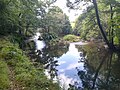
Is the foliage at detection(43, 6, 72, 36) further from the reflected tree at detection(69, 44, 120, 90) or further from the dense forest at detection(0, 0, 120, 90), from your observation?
the reflected tree at detection(69, 44, 120, 90)

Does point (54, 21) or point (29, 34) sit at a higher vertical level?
point (54, 21)

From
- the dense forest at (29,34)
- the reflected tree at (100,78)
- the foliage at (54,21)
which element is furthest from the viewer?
the foliage at (54,21)

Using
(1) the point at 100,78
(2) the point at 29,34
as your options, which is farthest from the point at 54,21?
(1) the point at 100,78

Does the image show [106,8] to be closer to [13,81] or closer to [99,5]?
[99,5]

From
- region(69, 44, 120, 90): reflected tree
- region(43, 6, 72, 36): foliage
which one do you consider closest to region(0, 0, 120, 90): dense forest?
region(43, 6, 72, 36): foliage

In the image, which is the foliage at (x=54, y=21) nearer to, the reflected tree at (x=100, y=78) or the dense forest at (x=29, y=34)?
the dense forest at (x=29, y=34)

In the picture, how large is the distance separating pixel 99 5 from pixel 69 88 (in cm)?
2000

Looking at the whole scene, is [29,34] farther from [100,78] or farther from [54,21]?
[100,78]

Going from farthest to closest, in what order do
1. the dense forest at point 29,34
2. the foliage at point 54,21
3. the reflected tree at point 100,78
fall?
the foliage at point 54,21
the reflected tree at point 100,78
the dense forest at point 29,34

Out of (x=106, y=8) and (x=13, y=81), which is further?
(x=106, y=8)

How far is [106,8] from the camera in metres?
32.0

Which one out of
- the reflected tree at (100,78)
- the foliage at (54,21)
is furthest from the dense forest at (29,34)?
the reflected tree at (100,78)

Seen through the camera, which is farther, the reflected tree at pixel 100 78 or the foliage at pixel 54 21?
the foliage at pixel 54 21

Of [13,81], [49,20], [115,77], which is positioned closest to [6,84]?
[13,81]
